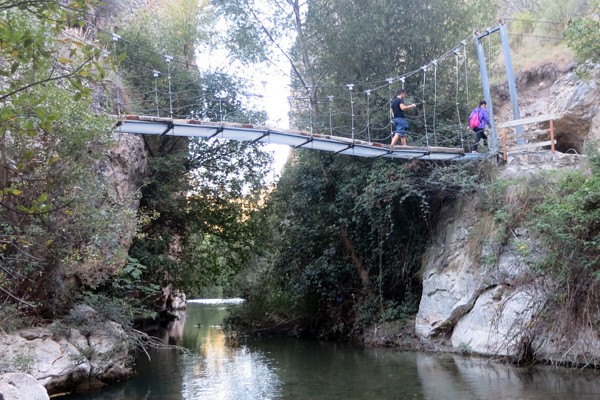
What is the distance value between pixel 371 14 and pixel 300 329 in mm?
8133

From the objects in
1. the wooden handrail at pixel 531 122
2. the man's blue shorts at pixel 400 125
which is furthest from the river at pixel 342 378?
the man's blue shorts at pixel 400 125

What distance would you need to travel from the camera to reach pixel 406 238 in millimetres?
12133

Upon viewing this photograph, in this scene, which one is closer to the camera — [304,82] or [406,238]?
[406,238]

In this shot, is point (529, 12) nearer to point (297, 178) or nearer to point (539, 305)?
point (297, 178)

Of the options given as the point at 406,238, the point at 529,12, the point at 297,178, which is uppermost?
the point at 529,12

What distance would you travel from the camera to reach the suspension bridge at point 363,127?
9.21 m

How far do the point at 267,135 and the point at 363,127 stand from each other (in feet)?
13.5

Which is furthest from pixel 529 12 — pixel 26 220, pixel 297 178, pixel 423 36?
pixel 26 220

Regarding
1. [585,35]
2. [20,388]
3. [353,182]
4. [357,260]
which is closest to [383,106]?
[353,182]

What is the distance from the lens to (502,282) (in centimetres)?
927

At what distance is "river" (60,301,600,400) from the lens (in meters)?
6.73

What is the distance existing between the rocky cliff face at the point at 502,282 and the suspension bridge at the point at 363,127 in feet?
4.16

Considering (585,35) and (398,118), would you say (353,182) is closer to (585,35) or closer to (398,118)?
(398,118)

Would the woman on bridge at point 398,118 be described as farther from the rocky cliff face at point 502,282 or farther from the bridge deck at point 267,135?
the rocky cliff face at point 502,282
